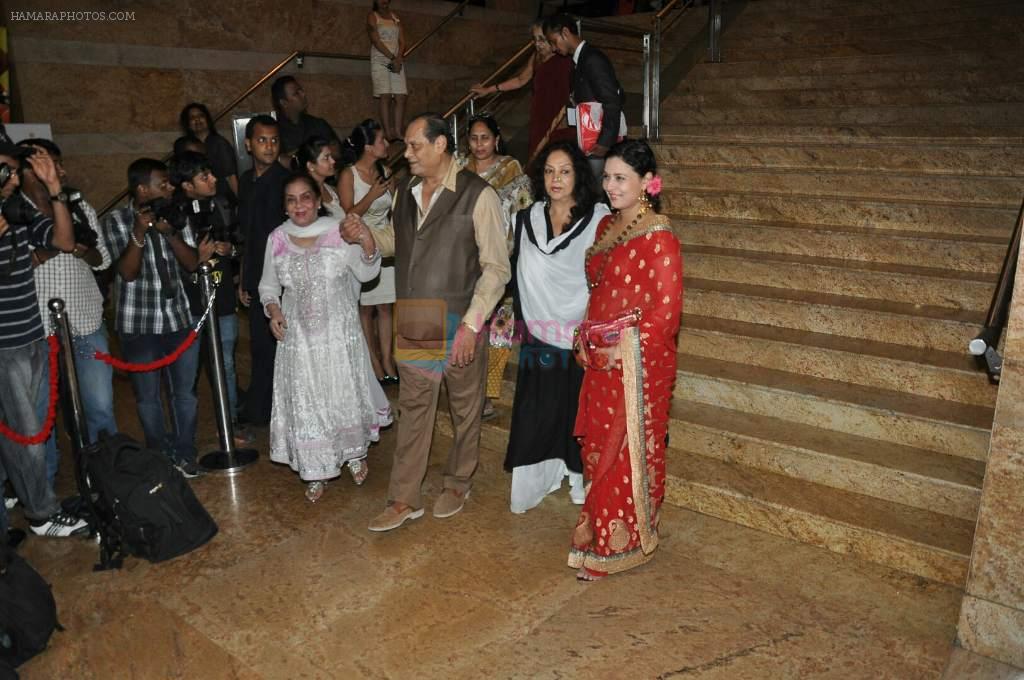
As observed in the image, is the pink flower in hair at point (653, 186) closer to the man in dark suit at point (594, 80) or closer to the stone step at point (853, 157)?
the man in dark suit at point (594, 80)

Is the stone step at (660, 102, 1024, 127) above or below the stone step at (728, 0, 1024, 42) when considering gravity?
below

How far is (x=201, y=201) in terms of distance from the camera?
4.04 meters

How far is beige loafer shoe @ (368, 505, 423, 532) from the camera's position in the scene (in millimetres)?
3619

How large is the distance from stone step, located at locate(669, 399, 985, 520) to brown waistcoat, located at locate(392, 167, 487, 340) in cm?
138

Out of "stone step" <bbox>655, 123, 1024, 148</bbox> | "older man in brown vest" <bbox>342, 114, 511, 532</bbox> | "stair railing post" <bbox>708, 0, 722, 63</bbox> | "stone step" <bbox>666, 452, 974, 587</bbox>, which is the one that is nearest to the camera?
"stone step" <bbox>666, 452, 974, 587</bbox>

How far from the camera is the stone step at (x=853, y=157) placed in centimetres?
498

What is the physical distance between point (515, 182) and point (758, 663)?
276cm

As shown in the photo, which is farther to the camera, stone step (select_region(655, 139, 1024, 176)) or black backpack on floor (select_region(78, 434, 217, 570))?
stone step (select_region(655, 139, 1024, 176))

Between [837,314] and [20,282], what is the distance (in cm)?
393

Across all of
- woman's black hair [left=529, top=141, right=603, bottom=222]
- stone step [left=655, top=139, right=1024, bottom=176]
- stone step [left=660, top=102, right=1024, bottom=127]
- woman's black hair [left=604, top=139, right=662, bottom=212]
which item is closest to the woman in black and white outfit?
woman's black hair [left=529, top=141, right=603, bottom=222]

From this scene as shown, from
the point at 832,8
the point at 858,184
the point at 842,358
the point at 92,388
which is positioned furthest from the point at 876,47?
the point at 92,388

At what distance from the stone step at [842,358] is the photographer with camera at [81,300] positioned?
10.0 feet

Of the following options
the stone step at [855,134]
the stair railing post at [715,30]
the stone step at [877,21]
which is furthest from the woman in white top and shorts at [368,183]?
the stone step at [877,21]

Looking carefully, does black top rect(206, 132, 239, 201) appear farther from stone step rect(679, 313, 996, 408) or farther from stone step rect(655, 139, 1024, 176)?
stone step rect(679, 313, 996, 408)
